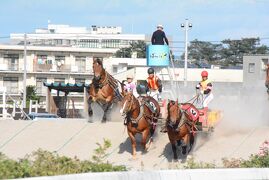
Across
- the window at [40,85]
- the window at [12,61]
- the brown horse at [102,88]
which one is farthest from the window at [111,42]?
the brown horse at [102,88]

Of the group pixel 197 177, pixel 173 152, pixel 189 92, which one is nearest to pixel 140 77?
pixel 189 92

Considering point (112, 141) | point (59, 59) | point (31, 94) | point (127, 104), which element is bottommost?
point (31, 94)

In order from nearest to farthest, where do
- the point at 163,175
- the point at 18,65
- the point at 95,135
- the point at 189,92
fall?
the point at 163,175, the point at 95,135, the point at 189,92, the point at 18,65

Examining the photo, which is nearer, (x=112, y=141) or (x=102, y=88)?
(x=112, y=141)

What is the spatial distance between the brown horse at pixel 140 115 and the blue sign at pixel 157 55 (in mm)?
5534

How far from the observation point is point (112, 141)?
26641mm

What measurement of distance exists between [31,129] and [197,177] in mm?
16304

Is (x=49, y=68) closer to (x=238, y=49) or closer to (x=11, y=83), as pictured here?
(x=11, y=83)

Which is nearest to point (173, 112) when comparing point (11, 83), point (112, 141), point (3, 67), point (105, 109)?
point (112, 141)

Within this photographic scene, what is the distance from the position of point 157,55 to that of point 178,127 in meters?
8.19

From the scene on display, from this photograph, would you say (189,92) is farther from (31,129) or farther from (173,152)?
(173,152)

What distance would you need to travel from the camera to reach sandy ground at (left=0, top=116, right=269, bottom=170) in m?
24.2

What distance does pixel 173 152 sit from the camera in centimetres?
2392

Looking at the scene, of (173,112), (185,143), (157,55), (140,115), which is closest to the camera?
(173,112)
